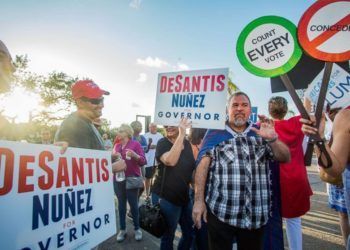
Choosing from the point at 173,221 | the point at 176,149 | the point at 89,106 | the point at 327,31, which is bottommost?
the point at 173,221

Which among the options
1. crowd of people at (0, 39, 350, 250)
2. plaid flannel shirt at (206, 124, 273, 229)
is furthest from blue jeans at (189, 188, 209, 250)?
plaid flannel shirt at (206, 124, 273, 229)

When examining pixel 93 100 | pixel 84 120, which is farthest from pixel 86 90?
pixel 84 120

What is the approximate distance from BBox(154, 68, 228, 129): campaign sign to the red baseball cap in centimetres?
69

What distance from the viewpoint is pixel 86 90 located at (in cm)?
237

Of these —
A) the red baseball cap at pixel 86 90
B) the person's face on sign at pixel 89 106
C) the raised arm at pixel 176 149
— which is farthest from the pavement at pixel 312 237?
the red baseball cap at pixel 86 90

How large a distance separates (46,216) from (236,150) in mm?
1596

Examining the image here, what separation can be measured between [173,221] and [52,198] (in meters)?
1.56

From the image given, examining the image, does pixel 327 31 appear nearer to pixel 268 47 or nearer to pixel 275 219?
pixel 268 47

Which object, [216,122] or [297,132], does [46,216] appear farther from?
[297,132]

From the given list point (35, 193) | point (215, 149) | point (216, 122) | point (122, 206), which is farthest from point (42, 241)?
point (122, 206)

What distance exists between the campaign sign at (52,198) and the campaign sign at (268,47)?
1.49 m

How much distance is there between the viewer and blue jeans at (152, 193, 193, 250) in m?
2.79

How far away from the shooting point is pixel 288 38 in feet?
5.90

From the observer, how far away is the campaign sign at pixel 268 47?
177 centimetres
